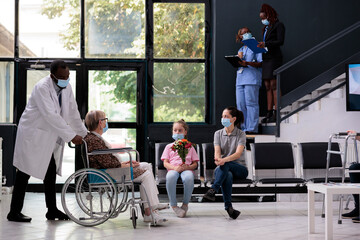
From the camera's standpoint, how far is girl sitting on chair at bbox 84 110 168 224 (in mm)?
5074

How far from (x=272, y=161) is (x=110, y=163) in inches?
81.1

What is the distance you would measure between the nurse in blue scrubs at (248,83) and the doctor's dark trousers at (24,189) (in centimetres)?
338

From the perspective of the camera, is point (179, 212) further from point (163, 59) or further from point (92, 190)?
point (163, 59)

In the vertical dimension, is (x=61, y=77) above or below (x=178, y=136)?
above

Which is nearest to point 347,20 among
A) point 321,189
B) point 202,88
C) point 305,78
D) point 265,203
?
point 305,78

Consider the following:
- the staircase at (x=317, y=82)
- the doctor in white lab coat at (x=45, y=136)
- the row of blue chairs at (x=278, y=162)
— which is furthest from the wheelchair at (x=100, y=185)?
the staircase at (x=317, y=82)

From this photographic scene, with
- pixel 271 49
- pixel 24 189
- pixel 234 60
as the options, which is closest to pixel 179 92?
pixel 234 60

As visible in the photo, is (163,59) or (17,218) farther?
(163,59)

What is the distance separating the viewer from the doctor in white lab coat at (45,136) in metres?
5.21

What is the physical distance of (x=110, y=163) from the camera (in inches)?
200

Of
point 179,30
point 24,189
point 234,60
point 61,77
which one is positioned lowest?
point 24,189

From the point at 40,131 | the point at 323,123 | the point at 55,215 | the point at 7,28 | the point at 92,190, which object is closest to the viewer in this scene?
the point at 92,190

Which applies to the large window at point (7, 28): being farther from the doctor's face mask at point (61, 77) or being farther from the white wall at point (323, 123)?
Result: the white wall at point (323, 123)

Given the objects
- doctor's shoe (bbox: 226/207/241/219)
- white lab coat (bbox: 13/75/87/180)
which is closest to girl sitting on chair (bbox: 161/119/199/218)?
doctor's shoe (bbox: 226/207/241/219)
